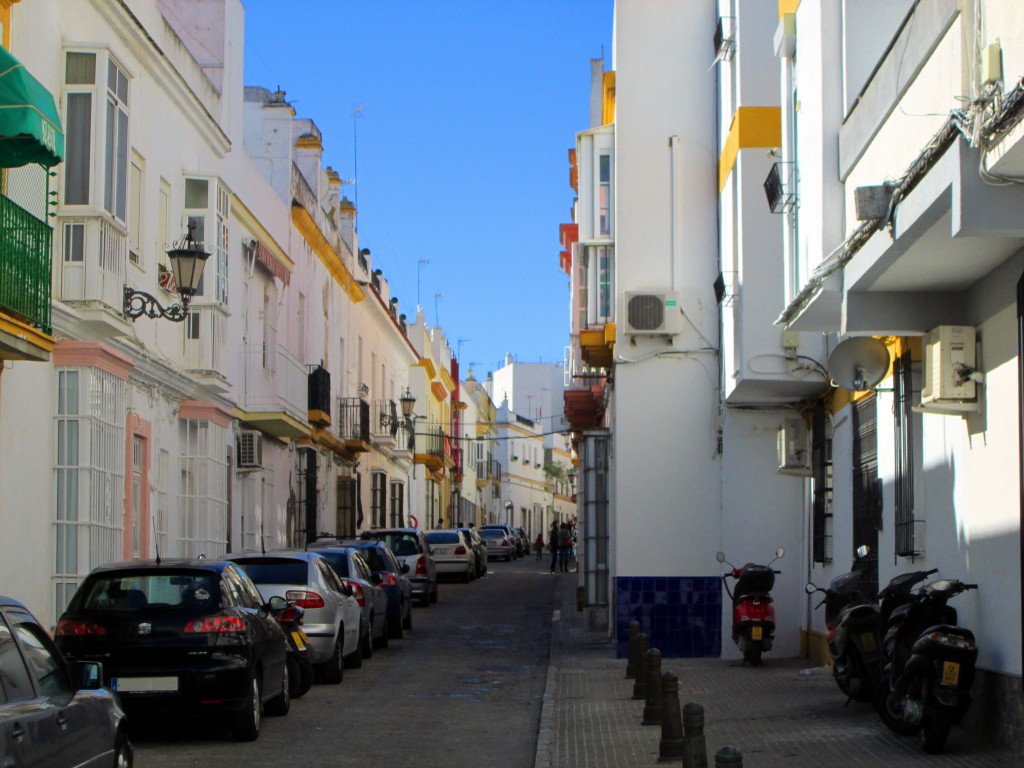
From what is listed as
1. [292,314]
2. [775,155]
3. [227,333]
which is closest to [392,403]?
[292,314]

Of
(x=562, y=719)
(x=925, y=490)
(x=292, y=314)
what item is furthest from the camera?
(x=292, y=314)

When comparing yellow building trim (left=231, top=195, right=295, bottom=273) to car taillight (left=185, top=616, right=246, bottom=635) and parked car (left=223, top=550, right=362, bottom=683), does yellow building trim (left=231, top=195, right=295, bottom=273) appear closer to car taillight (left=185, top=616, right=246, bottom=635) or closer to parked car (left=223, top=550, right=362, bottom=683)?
parked car (left=223, top=550, right=362, bottom=683)

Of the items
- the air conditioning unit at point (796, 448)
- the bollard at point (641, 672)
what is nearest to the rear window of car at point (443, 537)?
the air conditioning unit at point (796, 448)

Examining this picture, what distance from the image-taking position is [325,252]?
3522 cm

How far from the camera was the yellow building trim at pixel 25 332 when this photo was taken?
42.5 feet

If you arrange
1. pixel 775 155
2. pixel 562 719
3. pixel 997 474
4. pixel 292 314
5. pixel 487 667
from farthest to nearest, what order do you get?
pixel 292 314
pixel 487 667
pixel 775 155
pixel 562 719
pixel 997 474

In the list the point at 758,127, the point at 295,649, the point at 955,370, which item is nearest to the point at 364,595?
the point at 295,649

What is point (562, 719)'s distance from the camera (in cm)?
1269

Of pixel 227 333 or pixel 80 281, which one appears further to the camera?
pixel 227 333

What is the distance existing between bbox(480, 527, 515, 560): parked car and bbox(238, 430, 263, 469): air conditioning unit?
3229 cm

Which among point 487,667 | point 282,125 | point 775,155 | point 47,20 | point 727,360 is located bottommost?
point 487,667

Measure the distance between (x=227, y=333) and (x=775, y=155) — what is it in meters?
10.9

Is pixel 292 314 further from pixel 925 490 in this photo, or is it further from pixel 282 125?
pixel 925 490

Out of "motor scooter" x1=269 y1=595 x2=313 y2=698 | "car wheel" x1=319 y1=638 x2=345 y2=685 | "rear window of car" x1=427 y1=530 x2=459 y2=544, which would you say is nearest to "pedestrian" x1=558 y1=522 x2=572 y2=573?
"rear window of car" x1=427 y1=530 x2=459 y2=544
